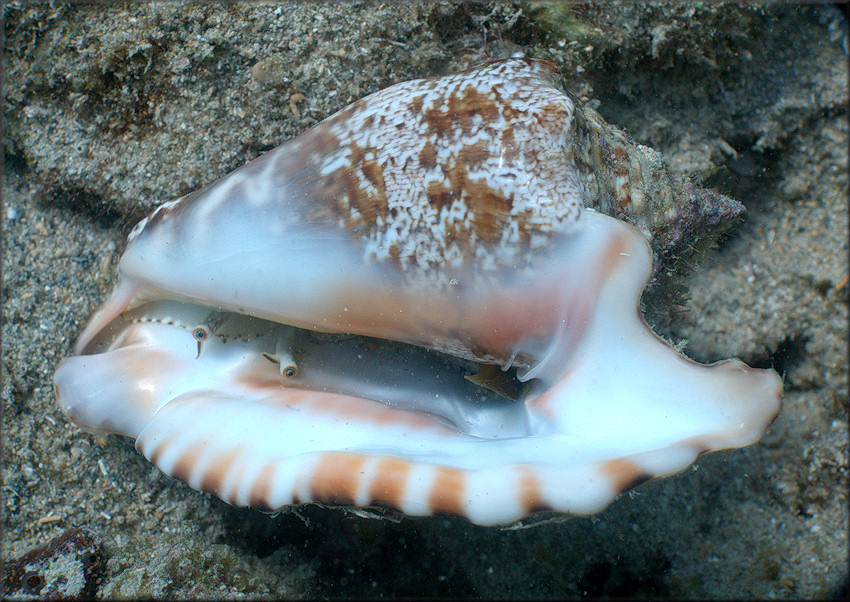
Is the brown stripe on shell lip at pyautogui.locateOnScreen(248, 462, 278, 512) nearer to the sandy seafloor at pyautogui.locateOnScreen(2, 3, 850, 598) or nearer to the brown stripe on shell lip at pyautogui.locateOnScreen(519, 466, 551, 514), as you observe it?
the sandy seafloor at pyautogui.locateOnScreen(2, 3, 850, 598)

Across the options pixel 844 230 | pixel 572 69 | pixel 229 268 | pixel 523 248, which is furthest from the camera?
pixel 844 230

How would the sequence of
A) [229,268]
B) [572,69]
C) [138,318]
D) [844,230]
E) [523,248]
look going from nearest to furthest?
[523,248] < [229,268] < [138,318] < [572,69] < [844,230]

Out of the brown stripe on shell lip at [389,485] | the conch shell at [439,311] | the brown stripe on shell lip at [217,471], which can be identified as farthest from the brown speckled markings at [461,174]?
the brown stripe on shell lip at [217,471]

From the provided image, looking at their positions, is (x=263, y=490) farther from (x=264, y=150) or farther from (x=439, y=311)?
(x=264, y=150)

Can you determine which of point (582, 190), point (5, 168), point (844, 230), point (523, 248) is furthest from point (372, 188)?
point (844, 230)

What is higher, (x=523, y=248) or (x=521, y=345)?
(x=523, y=248)

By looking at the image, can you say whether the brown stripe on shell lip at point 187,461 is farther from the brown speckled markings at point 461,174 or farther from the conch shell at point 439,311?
the brown speckled markings at point 461,174

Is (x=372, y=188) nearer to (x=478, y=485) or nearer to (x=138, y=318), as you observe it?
(x=478, y=485)
